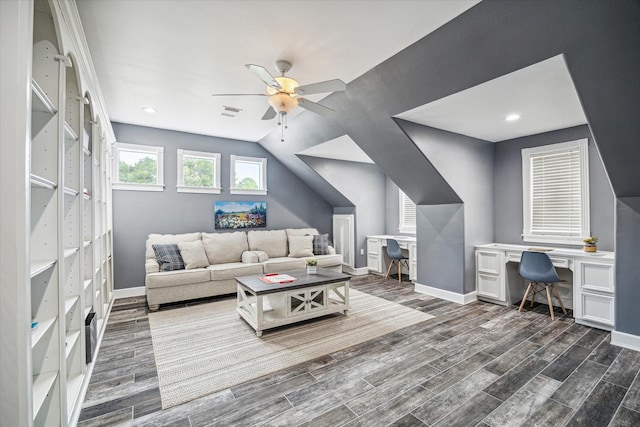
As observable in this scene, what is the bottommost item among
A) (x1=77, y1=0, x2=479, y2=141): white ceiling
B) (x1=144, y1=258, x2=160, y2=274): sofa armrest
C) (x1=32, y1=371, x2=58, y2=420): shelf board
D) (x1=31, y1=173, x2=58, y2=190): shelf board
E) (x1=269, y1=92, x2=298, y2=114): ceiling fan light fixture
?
(x1=32, y1=371, x2=58, y2=420): shelf board

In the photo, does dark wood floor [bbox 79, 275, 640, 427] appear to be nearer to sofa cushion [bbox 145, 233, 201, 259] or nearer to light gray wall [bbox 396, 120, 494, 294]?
light gray wall [bbox 396, 120, 494, 294]

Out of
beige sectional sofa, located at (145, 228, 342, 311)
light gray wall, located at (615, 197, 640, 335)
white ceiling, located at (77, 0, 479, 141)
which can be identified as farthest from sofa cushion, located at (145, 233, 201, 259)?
light gray wall, located at (615, 197, 640, 335)

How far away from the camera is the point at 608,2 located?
5.70 ft

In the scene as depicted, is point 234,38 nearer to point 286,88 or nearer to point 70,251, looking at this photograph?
point 286,88

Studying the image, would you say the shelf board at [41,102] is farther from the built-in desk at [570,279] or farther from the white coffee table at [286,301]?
the built-in desk at [570,279]


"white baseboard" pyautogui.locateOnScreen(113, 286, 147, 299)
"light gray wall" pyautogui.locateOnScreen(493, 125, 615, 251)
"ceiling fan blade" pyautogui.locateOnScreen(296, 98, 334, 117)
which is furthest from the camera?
"white baseboard" pyautogui.locateOnScreen(113, 286, 147, 299)

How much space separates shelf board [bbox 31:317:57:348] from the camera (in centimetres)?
131

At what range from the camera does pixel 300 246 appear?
576 cm

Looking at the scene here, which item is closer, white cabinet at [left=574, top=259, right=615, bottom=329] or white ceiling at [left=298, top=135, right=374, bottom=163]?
white cabinet at [left=574, top=259, right=615, bottom=329]

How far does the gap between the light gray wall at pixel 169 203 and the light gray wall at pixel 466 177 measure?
313 cm

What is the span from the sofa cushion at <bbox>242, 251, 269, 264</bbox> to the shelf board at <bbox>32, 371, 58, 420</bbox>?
345 cm

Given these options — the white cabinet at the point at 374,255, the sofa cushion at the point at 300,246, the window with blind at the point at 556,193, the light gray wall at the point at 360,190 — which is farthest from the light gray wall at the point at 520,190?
the sofa cushion at the point at 300,246

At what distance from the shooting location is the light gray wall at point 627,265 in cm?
284

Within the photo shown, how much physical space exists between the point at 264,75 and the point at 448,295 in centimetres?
397
